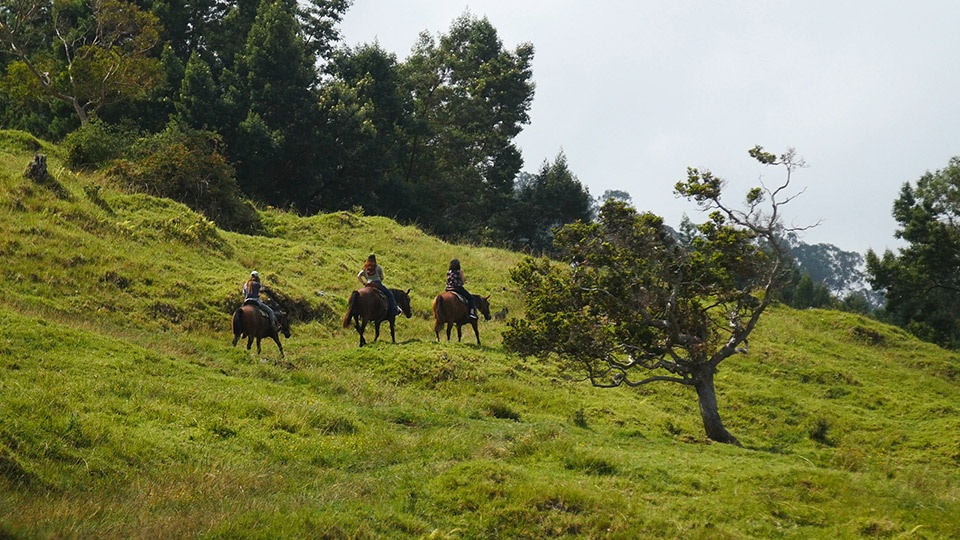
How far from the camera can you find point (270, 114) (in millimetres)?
53125

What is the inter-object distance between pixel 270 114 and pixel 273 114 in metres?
0.19

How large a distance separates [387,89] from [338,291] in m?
32.6

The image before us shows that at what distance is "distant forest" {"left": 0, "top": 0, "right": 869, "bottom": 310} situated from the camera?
42500 millimetres

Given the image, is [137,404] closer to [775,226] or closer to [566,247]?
[566,247]

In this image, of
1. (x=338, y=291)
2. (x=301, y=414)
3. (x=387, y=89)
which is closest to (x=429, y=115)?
(x=387, y=89)

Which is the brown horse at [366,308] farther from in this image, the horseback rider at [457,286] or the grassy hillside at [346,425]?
the horseback rider at [457,286]

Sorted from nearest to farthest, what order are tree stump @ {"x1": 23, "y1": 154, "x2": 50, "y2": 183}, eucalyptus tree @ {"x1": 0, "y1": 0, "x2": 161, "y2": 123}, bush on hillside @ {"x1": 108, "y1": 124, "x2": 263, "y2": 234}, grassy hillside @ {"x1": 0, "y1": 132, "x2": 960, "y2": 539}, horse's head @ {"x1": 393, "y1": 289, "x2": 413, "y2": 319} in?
grassy hillside @ {"x1": 0, "y1": 132, "x2": 960, "y2": 539} → horse's head @ {"x1": 393, "y1": 289, "x2": 413, "y2": 319} → tree stump @ {"x1": 23, "y1": 154, "x2": 50, "y2": 183} → bush on hillside @ {"x1": 108, "y1": 124, "x2": 263, "y2": 234} → eucalyptus tree @ {"x1": 0, "y1": 0, "x2": 161, "y2": 123}

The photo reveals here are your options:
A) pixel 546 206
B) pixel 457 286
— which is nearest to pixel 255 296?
pixel 457 286

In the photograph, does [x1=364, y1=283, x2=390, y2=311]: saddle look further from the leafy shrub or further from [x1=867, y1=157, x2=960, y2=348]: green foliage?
[x1=867, y1=157, x2=960, y2=348]: green foliage

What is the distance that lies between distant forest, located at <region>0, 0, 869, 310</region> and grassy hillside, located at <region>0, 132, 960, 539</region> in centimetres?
923

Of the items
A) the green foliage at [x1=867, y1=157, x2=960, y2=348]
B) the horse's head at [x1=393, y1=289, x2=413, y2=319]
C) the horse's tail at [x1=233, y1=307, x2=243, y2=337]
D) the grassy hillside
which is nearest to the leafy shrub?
the grassy hillside

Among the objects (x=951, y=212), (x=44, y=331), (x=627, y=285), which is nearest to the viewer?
(x=44, y=331)

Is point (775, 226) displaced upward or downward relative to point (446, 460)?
upward

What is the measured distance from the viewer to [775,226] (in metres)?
18.3
